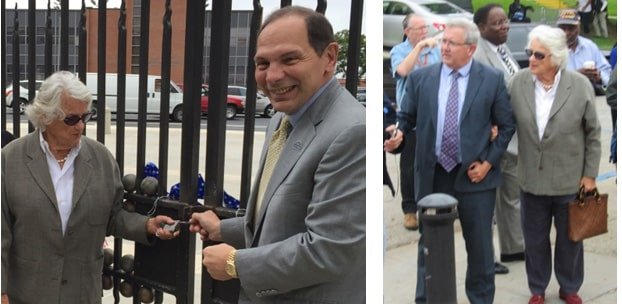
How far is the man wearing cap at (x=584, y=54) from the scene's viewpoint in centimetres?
222

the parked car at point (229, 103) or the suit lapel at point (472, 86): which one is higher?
the suit lapel at point (472, 86)

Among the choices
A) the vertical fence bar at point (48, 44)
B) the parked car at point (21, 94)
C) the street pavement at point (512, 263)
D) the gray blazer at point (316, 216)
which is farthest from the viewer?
the parked car at point (21, 94)

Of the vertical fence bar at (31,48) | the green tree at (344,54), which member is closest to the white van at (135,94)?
the vertical fence bar at (31,48)

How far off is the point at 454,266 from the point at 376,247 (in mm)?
808

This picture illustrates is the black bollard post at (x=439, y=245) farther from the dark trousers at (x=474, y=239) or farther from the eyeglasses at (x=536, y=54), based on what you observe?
the eyeglasses at (x=536, y=54)

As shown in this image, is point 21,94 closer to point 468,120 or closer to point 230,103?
point 230,103

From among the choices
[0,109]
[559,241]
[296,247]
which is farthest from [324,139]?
[0,109]

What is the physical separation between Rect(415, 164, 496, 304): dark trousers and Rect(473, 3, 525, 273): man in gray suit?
1.8 inches

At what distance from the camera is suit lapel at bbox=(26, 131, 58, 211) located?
8.55ft

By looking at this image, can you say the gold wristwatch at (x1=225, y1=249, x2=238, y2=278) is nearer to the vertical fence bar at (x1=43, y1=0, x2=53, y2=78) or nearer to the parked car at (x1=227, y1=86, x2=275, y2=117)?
the parked car at (x1=227, y1=86, x2=275, y2=117)

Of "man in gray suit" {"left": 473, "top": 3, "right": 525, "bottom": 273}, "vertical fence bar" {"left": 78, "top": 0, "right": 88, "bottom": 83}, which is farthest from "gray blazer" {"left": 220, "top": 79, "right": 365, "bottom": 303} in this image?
"vertical fence bar" {"left": 78, "top": 0, "right": 88, "bottom": 83}

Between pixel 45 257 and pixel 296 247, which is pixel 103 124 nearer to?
pixel 45 257

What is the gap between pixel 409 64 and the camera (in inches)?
91.2

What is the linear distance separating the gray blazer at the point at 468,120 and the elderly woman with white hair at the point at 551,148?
0.06 meters
